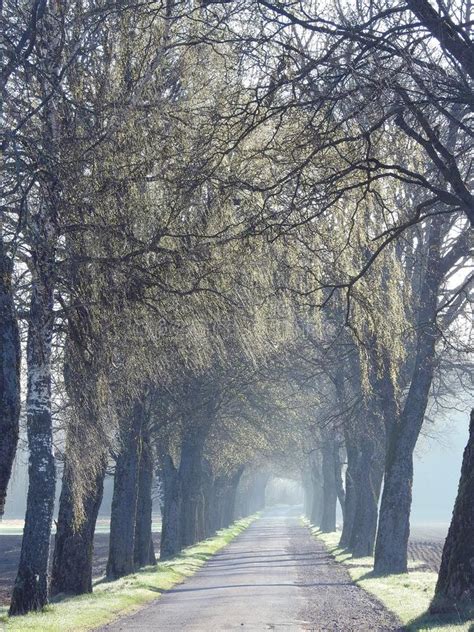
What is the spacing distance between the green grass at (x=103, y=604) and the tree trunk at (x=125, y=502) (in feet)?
2.04

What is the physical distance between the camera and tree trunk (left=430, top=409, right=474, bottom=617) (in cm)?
1222

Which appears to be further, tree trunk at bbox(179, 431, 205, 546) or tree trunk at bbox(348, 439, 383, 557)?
tree trunk at bbox(179, 431, 205, 546)

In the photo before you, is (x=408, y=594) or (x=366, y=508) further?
(x=366, y=508)

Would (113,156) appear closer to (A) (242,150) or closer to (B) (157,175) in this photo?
(B) (157,175)

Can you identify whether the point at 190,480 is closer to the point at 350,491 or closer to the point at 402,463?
the point at 350,491

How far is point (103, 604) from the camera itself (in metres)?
17.1

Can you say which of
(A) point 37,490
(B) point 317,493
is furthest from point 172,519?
(B) point 317,493

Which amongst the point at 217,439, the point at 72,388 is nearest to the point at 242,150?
the point at 72,388

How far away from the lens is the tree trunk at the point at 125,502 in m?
25.5

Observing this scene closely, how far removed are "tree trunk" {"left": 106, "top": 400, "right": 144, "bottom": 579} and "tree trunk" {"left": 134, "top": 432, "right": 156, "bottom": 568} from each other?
3.52 m

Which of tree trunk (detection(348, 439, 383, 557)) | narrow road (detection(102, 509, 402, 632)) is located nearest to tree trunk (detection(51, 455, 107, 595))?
narrow road (detection(102, 509, 402, 632))

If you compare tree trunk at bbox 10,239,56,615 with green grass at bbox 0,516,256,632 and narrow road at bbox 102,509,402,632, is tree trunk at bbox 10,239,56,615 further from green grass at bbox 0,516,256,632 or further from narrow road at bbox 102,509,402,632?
narrow road at bbox 102,509,402,632

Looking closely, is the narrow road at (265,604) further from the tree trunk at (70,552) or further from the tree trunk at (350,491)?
the tree trunk at (350,491)

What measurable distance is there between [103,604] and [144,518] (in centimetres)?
1425
